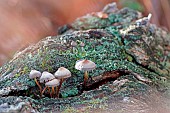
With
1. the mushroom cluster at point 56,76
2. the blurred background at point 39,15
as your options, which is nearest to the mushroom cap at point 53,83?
the mushroom cluster at point 56,76

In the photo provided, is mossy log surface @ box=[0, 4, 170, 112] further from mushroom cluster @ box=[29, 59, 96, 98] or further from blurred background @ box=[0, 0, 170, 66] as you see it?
blurred background @ box=[0, 0, 170, 66]

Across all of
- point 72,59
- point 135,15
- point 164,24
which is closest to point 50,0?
point 164,24

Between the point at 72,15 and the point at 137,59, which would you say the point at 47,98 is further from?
the point at 72,15

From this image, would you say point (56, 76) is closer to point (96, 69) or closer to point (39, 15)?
point (96, 69)

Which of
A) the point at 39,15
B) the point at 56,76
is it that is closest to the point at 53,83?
the point at 56,76

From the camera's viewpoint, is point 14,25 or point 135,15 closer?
point 135,15

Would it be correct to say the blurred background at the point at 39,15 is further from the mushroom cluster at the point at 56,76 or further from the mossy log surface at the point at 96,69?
the mushroom cluster at the point at 56,76
